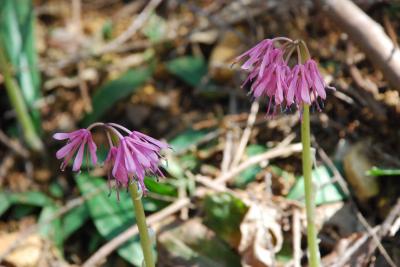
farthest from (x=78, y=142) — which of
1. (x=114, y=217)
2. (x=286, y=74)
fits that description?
(x=114, y=217)

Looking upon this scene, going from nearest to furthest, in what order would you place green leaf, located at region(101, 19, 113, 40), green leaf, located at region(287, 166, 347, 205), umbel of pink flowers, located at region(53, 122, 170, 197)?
umbel of pink flowers, located at region(53, 122, 170, 197)
green leaf, located at region(287, 166, 347, 205)
green leaf, located at region(101, 19, 113, 40)

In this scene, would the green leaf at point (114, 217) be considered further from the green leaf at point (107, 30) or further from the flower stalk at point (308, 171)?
the green leaf at point (107, 30)

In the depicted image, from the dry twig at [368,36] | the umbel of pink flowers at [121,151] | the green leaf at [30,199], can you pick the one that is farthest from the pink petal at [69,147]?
the green leaf at [30,199]

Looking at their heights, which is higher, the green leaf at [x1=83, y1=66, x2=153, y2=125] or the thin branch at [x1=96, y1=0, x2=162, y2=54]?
the thin branch at [x1=96, y1=0, x2=162, y2=54]

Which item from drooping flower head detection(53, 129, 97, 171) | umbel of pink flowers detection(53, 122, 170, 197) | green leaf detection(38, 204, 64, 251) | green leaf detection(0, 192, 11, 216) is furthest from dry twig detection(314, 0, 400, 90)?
green leaf detection(0, 192, 11, 216)

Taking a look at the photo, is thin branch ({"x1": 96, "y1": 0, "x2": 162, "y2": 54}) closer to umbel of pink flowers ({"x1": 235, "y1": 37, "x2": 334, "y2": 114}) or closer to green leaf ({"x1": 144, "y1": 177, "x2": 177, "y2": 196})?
green leaf ({"x1": 144, "y1": 177, "x2": 177, "y2": 196})

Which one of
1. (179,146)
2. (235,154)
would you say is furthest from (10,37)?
(235,154)

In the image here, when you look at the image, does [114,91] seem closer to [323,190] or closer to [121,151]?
[323,190]
